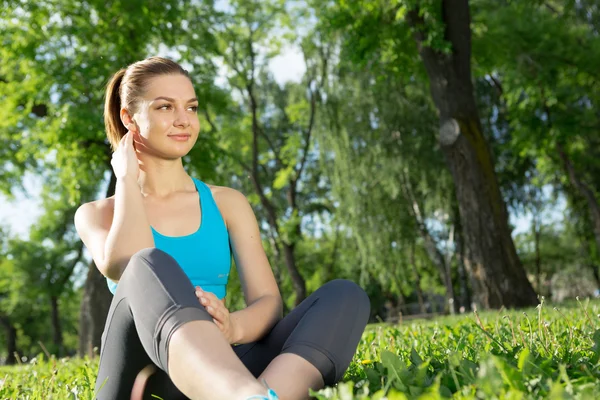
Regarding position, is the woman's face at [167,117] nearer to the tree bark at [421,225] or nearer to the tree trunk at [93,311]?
the tree trunk at [93,311]

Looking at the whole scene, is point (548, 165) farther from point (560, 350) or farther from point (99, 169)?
point (560, 350)

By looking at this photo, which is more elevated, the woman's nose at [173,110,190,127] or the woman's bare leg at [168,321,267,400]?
the woman's nose at [173,110,190,127]

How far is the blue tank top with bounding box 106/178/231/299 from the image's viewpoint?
2.50 m

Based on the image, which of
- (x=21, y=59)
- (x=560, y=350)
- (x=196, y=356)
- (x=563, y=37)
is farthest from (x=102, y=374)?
(x=563, y=37)

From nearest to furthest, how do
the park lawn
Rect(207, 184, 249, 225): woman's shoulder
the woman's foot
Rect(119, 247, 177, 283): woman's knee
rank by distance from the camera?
the park lawn → Rect(119, 247, 177, 283): woman's knee → the woman's foot → Rect(207, 184, 249, 225): woman's shoulder

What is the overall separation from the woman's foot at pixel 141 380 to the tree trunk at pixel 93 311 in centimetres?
982

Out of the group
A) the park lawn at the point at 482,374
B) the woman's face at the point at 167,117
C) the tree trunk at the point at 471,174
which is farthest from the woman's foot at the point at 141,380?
the tree trunk at the point at 471,174

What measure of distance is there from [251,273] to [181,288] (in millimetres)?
660

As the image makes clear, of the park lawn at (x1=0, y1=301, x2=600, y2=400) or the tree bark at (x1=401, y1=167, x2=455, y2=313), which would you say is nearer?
the park lawn at (x1=0, y1=301, x2=600, y2=400)

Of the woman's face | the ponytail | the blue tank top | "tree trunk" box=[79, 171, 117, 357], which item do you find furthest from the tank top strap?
"tree trunk" box=[79, 171, 117, 357]

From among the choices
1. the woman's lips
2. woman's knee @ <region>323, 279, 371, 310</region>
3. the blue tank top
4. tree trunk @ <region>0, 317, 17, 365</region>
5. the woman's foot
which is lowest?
tree trunk @ <region>0, 317, 17, 365</region>

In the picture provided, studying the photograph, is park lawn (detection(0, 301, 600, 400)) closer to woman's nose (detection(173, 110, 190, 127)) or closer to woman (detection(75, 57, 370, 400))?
woman (detection(75, 57, 370, 400))

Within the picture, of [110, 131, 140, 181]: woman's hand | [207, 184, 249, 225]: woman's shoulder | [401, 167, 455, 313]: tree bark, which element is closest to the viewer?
[110, 131, 140, 181]: woman's hand

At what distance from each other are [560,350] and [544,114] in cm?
1401
